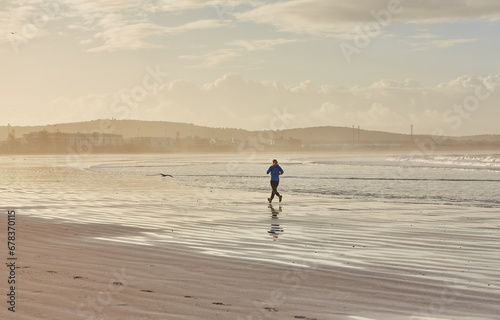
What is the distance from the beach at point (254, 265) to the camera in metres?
7.13

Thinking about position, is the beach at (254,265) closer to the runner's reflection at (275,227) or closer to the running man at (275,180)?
the runner's reflection at (275,227)

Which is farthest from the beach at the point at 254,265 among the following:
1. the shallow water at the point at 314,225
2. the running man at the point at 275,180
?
the running man at the point at 275,180

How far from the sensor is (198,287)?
8.27 metres

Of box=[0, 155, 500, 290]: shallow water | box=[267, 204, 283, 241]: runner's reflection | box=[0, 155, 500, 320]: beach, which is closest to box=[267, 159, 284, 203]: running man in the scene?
box=[0, 155, 500, 290]: shallow water

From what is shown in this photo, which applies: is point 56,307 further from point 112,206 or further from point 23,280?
point 112,206

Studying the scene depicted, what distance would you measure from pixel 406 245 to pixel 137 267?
575 centimetres

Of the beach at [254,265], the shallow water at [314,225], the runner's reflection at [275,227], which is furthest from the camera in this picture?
the runner's reflection at [275,227]

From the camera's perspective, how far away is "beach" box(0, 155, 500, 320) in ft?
23.4

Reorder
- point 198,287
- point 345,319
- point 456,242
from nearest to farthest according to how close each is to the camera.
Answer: point 345,319 → point 198,287 → point 456,242

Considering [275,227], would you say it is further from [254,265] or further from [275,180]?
[275,180]

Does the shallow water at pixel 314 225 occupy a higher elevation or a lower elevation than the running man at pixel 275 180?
lower

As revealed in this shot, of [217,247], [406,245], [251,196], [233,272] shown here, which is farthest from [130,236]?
[251,196]

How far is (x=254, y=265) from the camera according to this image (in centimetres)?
996

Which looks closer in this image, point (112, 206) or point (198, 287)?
point (198, 287)
